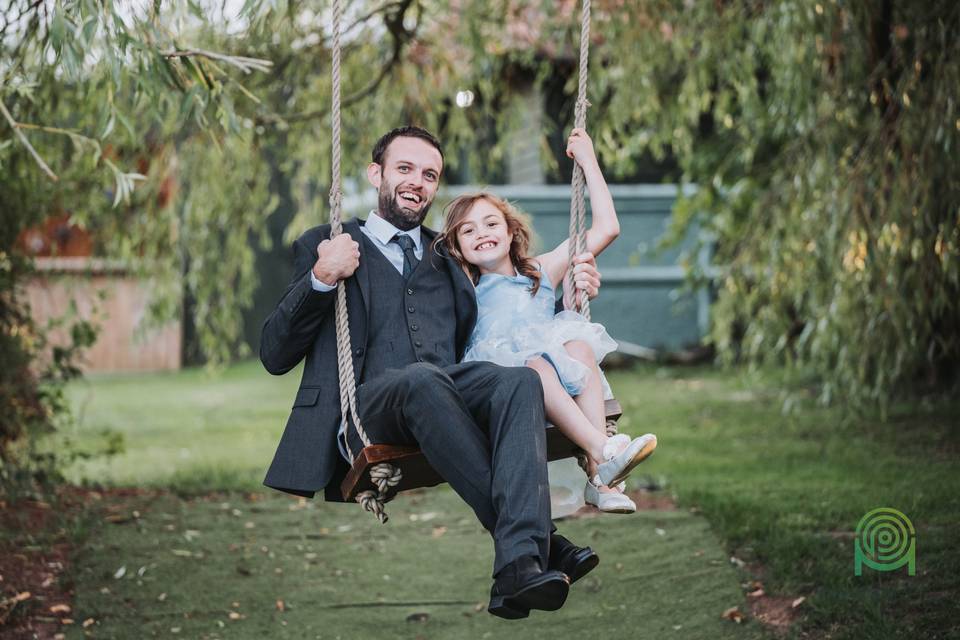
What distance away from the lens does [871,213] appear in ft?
17.2

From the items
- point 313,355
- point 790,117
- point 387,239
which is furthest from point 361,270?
point 790,117

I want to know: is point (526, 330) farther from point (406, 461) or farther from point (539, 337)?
point (406, 461)

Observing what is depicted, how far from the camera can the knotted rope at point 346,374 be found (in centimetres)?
282

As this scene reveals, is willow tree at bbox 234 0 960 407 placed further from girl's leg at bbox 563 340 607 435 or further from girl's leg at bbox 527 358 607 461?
girl's leg at bbox 527 358 607 461

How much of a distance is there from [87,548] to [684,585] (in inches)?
101

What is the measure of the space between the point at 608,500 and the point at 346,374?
0.71 m

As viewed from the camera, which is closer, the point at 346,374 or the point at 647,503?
the point at 346,374

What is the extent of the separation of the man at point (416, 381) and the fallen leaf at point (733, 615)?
4.56ft

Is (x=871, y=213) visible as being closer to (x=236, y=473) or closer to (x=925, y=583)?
(x=925, y=583)

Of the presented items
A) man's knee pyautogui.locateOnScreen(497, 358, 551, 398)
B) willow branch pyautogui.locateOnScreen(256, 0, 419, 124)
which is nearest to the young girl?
man's knee pyautogui.locateOnScreen(497, 358, 551, 398)

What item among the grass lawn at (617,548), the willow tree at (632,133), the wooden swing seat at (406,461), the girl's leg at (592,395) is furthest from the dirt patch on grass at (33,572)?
the girl's leg at (592,395)

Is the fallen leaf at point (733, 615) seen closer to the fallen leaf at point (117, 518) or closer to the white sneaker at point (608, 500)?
the white sneaker at point (608, 500)

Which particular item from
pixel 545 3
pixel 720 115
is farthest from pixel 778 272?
pixel 545 3

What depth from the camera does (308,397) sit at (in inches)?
120
